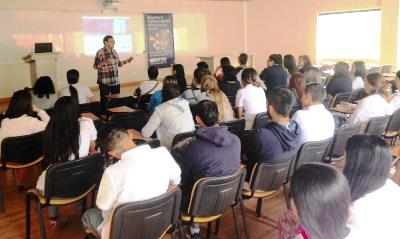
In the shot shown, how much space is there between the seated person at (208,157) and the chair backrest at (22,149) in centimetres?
169

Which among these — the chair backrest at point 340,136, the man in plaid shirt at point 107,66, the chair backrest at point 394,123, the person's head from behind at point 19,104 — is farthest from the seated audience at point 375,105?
the man in plaid shirt at point 107,66

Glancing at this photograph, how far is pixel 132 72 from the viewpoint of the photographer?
11516 mm

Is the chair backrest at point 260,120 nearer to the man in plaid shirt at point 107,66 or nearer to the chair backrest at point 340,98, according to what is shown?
the chair backrest at point 340,98

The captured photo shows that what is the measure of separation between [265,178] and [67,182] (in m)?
1.49

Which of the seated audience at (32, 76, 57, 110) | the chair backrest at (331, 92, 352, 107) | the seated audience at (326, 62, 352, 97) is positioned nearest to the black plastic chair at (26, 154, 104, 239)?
the seated audience at (32, 76, 57, 110)

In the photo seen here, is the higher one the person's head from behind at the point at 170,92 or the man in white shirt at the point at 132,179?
the person's head from behind at the point at 170,92

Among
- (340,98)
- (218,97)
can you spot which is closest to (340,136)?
(218,97)

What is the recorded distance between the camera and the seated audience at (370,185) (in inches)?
66.3

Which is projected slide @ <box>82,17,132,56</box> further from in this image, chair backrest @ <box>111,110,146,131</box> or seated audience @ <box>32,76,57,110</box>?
chair backrest @ <box>111,110,146,131</box>

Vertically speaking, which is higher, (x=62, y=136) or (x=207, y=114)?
(x=207, y=114)

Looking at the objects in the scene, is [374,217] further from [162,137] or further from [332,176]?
[162,137]

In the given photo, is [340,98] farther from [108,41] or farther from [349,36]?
[349,36]

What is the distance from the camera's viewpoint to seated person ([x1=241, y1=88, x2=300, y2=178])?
9.86 feet

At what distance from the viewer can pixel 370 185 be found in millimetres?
1741
